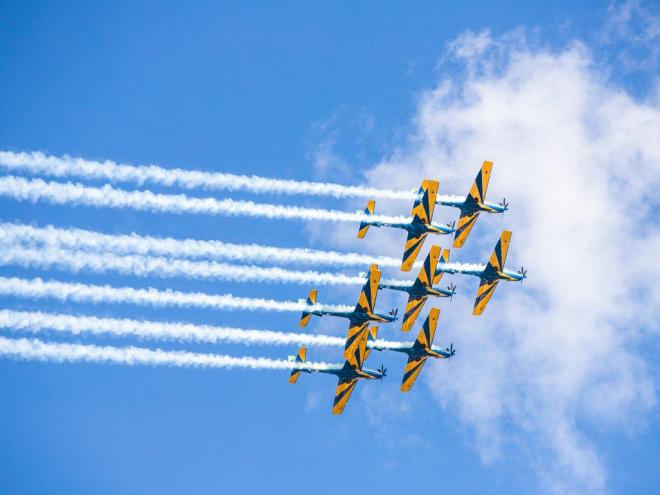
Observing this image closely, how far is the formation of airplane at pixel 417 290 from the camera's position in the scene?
84.2 meters

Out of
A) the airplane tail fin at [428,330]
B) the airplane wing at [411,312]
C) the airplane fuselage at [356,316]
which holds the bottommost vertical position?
the airplane fuselage at [356,316]

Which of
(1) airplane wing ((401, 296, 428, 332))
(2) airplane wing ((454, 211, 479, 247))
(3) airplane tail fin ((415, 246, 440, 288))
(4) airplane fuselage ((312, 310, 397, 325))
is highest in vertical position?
(2) airplane wing ((454, 211, 479, 247))

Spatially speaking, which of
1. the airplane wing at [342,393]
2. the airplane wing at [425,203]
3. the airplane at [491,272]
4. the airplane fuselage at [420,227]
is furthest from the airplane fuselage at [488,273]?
the airplane wing at [342,393]

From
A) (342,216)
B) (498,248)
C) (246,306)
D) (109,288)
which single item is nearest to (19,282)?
(109,288)

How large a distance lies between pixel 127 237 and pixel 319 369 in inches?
781

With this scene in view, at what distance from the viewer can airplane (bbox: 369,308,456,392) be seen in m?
86.8

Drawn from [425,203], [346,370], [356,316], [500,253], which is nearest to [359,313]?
[356,316]

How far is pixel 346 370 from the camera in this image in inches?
3376

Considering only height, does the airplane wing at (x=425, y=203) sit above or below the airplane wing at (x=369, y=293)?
above

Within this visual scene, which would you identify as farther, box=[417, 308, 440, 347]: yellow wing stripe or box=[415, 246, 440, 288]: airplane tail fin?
box=[417, 308, 440, 347]: yellow wing stripe

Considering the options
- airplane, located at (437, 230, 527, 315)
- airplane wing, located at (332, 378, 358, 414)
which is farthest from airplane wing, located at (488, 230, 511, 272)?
airplane wing, located at (332, 378, 358, 414)

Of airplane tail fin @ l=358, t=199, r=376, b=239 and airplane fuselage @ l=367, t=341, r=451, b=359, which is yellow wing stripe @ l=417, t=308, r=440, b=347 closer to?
airplane fuselage @ l=367, t=341, r=451, b=359

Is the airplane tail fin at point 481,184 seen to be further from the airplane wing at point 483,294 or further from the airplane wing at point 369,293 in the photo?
the airplane wing at point 369,293

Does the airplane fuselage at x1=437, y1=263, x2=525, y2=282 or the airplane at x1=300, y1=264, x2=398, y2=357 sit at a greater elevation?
the airplane fuselage at x1=437, y1=263, x2=525, y2=282
